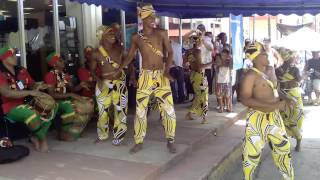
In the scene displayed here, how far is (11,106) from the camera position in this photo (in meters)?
5.29

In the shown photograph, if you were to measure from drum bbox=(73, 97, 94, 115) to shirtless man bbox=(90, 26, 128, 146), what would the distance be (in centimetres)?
25

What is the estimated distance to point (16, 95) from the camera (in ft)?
17.0

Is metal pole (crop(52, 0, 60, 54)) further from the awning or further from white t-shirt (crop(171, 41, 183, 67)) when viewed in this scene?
white t-shirt (crop(171, 41, 183, 67))

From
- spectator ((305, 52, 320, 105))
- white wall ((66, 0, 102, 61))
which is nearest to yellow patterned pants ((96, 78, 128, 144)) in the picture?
white wall ((66, 0, 102, 61))

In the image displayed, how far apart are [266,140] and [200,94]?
11.3 feet

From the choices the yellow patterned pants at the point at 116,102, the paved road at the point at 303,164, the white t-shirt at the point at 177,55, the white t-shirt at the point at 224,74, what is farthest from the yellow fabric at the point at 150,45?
the white t-shirt at the point at 177,55

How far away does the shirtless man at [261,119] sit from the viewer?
14.1ft

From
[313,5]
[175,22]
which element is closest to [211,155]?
[313,5]

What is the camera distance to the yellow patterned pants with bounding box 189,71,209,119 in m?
7.75

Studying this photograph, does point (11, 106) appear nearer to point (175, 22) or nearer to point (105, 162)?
point (105, 162)

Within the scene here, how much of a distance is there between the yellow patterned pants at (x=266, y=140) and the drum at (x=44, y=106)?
8.06 feet

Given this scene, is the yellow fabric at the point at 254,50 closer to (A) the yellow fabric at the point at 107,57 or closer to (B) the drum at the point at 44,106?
(A) the yellow fabric at the point at 107,57

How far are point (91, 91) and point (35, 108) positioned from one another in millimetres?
1308

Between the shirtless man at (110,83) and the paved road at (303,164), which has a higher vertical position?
the shirtless man at (110,83)
